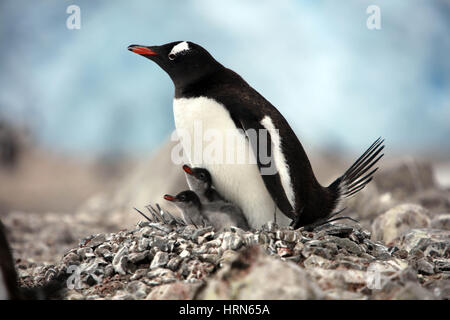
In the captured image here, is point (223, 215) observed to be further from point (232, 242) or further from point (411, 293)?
point (411, 293)

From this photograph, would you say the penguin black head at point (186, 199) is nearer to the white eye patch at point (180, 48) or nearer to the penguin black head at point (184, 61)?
the penguin black head at point (184, 61)

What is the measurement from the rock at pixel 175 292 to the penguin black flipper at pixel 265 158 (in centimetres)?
113

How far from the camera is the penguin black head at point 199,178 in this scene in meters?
3.90

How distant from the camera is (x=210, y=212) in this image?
3924mm

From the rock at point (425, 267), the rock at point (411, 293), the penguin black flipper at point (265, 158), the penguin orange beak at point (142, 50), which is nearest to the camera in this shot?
the rock at point (411, 293)

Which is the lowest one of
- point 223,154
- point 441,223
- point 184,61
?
point 441,223

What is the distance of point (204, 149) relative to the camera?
393 centimetres

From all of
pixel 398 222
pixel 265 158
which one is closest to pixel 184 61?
pixel 265 158

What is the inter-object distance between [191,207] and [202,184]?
19 cm

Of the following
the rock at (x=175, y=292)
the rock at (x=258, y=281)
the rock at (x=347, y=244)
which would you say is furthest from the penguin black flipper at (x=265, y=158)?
the rock at (x=258, y=281)

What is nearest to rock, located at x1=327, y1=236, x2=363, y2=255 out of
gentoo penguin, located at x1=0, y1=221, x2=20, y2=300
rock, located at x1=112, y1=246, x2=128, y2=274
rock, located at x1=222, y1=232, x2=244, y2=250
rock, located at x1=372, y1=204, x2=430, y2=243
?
rock, located at x1=222, y1=232, x2=244, y2=250

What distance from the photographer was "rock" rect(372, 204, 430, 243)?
228 inches

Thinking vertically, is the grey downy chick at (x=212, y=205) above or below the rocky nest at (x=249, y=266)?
above

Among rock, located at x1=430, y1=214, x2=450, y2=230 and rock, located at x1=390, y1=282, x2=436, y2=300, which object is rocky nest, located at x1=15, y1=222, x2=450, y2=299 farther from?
rock, located at x1=430, y1=214, x2=450, y2=230
